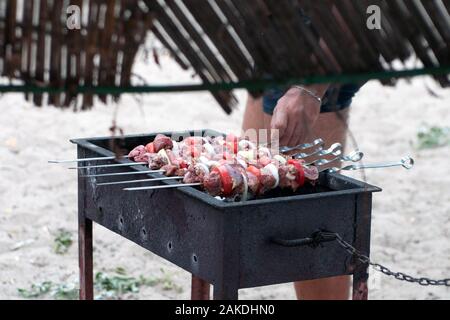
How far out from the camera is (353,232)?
9.98 feet

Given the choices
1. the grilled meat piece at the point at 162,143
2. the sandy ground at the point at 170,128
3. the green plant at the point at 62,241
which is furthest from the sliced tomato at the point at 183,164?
the green plant at the point at 62,241

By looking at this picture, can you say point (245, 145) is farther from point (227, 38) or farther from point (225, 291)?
point (227, 38)

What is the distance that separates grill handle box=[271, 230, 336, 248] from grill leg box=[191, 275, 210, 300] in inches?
46.5

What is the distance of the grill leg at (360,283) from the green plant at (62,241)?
97.0 inches

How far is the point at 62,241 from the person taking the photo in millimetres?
5352

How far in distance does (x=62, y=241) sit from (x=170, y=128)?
2.03 meters

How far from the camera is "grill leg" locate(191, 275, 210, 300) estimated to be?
4023 mm

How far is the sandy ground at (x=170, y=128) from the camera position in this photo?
16.5 feet

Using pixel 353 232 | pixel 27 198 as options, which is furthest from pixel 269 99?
pixel 27 198

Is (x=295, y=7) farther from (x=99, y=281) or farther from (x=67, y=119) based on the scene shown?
(x=67, y=119)

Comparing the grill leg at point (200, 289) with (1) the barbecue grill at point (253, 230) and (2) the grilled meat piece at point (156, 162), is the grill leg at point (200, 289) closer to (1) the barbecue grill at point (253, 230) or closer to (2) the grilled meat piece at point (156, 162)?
(1) the barbecue grill at point (253, 230)

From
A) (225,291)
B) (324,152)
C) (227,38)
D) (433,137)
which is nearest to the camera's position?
(227,38)

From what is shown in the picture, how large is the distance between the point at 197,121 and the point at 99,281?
9.16 ft

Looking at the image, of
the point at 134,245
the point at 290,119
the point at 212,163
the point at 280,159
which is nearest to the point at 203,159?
the point at 212,163
